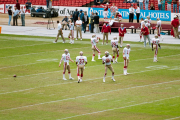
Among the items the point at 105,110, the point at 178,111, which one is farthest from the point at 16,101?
the point at 178,111

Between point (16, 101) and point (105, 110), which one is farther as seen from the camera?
point (16, 101)

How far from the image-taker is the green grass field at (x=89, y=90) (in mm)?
18375

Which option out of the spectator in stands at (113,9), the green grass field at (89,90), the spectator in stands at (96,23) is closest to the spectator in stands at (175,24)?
the spectator in stands at (96,23)

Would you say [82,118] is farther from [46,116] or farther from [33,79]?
[33,79]

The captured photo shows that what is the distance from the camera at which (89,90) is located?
2288cm

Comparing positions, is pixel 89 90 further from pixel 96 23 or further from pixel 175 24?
pixel 96 23

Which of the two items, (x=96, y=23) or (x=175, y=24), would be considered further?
(x=96, y=23)

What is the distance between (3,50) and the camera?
38344mm

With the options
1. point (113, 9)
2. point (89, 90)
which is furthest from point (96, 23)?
point (89, 90)

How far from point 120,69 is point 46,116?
1245 cm

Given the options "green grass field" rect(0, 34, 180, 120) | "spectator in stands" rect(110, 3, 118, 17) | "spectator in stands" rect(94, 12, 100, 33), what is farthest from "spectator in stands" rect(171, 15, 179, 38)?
"spectator in stands" rect(110, 3, 118, 17)

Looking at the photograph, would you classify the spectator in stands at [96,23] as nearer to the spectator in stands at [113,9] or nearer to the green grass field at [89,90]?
the spectator in stands at [113,9]


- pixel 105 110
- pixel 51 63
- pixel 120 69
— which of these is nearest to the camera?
pixel 105 110

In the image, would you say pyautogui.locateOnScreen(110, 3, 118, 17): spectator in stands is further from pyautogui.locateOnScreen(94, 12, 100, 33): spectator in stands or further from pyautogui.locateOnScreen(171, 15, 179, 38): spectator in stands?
pyautogui.locateOnScreen(171, 15, 179, 38): spectator in stands
